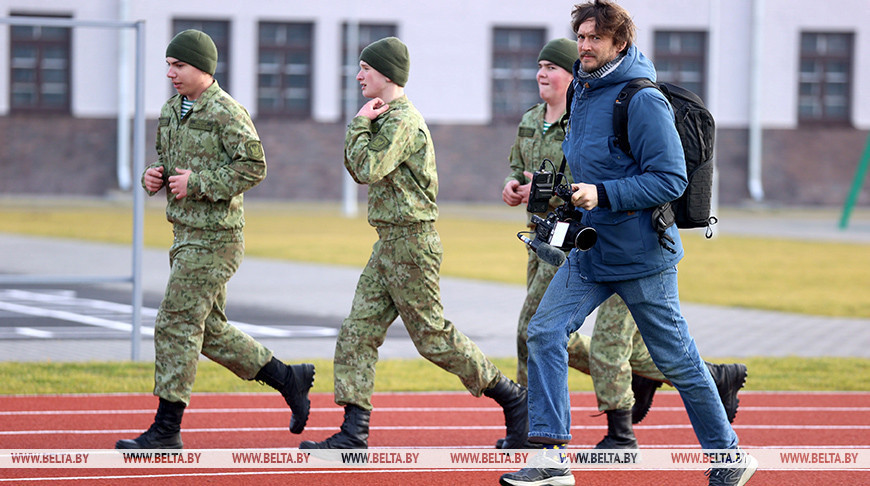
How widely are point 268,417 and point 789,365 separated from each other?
4.01 meters

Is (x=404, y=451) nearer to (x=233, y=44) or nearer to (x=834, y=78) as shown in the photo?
(x=233, y=44)

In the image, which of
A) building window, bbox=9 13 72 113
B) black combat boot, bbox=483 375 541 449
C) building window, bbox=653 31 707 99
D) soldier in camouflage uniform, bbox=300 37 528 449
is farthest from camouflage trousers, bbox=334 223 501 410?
building window, bbox=653 31 707 99

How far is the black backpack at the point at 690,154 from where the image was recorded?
4.73 m

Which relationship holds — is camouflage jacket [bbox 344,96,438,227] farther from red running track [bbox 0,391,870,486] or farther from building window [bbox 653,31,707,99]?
building window [bbox 653,31,707,99]

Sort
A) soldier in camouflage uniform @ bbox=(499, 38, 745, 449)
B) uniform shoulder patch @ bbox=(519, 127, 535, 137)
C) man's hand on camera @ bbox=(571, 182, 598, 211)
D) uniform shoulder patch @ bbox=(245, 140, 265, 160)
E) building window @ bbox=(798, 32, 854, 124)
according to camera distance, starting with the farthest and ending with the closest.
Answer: building window @ bbox=(798, 32, 854, 124) < uniform shoulder patch @ bbox=(519, 127, 535, 137) < soldier in camouflage uniform @ bbox=(499, 38, 745, 449) < uniform shoulder patch @ bbox=(245, 140, 265, 160) < man's hand on camera @ bbox=(571, 182, 598, 211)

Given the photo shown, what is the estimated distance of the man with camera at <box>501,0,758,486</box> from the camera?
4.62m

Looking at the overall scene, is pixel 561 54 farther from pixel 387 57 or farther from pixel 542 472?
pixel 542 472

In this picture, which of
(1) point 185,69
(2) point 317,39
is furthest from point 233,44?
(1) point 185,69

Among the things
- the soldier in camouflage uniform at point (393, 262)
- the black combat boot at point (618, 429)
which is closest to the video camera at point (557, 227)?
the soldier in camouflage uniform at point (393, 262)

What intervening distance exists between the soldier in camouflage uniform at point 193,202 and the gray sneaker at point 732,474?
2.31m

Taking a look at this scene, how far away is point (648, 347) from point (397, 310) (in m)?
1.34

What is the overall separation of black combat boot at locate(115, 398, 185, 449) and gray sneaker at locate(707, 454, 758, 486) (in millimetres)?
2326

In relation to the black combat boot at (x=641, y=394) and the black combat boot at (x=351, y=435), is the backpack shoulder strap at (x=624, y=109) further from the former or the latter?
the black combat boot at (x=641, y=394)

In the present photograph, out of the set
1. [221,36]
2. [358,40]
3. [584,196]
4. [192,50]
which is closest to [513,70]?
[358,40]
